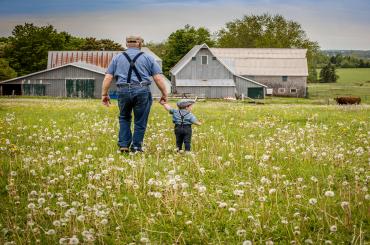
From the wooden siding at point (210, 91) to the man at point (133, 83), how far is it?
56.4 meters

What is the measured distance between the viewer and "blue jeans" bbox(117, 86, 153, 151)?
372 inches

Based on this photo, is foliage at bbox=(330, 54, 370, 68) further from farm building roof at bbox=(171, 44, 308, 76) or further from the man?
the man

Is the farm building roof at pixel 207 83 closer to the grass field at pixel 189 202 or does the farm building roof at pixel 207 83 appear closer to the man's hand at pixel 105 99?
the man's hand at pixel 105 99

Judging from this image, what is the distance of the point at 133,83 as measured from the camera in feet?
31.0

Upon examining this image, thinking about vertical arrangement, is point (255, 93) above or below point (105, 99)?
below

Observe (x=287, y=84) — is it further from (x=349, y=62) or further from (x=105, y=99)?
(x=349, y=62)

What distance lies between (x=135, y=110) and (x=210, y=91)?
56862 mm

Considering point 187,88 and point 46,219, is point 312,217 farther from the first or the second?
point 187,88

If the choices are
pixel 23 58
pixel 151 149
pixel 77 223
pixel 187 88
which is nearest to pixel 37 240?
pixel 77 223

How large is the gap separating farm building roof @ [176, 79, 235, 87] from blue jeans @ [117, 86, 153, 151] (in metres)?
56.3

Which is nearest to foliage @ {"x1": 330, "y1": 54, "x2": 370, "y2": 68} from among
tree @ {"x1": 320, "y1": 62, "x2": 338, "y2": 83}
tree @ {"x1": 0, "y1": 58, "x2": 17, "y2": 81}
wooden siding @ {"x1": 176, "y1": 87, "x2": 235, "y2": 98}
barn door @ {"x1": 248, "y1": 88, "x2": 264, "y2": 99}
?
tree @ {"x1": 320, "y1": 62, "x2": 338, "y2": 83}

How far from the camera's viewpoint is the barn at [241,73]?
218 feet

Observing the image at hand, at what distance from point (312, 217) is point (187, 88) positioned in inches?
2424

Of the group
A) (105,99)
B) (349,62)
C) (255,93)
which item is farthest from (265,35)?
(105,99)
